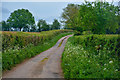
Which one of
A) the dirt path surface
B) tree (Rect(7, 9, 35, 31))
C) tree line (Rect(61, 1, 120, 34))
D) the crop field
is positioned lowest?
the dirt path surface

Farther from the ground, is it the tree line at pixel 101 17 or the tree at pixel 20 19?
the tree at pixel 20 19

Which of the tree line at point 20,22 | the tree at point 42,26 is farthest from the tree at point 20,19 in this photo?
the tree at point 42,26

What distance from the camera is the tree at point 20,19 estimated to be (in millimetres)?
55741

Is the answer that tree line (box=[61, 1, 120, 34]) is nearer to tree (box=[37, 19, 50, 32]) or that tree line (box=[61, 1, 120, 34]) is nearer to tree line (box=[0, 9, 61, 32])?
tree line (box=[0, 9, 61, 32])

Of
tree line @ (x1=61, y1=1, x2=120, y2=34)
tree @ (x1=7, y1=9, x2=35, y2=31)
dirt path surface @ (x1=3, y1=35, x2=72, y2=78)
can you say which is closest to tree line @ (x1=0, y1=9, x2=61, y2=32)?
tree @ (x1=7, y1=9, x2=35, y2=31)

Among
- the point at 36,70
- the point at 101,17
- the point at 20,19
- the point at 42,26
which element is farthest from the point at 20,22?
the point at 36,70

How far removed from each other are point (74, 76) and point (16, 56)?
6842 mm

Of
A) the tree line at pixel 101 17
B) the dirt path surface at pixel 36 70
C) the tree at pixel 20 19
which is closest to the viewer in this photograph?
the dirt path surface at pixel 36 70

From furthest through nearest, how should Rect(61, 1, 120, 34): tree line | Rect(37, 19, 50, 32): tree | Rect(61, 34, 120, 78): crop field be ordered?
1. Rect(37, 19, 50, 32): tree
2. Rect(61, 1, 120, 34): tree line
3. Rect(61, 34, 120, 78): crop field

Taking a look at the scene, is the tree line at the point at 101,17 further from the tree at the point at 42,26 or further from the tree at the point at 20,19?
the tree at the point at 42,26

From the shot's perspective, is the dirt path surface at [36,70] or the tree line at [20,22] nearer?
the dirt path surface at [36,70]

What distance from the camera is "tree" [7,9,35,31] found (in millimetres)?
55741

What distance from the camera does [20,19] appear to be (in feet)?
185

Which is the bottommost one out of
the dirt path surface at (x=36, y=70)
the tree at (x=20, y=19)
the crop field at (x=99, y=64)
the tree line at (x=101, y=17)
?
the dirt path surface at (x=36, y=70)
